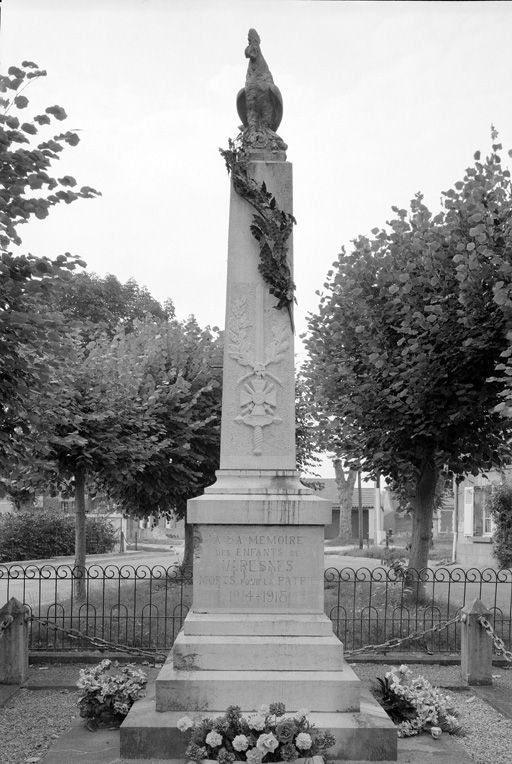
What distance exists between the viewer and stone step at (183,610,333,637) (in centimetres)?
613

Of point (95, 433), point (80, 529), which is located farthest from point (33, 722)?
point (95, 433)

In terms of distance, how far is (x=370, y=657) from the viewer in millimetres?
9805

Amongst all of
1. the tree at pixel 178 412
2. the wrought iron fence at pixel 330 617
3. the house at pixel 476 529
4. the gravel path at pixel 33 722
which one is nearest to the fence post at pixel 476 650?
the wrought iron fence at pixel 330 617

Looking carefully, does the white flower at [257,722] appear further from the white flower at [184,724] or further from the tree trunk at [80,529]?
the tree trunk at [80,529]

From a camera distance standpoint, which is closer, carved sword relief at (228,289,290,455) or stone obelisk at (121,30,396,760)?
stone obelisk at (121,30,396,760)

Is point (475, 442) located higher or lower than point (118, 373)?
lower

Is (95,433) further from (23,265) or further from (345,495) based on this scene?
(345,495)

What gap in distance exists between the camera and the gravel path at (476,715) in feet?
20.7

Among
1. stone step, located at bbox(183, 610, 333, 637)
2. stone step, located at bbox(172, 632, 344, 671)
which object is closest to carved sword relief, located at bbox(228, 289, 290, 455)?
stone step, located at bbox(183, 610, 333, 637)

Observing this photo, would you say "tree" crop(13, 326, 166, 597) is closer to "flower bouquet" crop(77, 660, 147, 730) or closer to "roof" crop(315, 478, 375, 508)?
"flower bouquet" crop(77, 660, 147, 730)

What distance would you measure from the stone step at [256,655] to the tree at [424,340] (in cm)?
455

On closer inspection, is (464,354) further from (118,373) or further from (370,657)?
(118,373)

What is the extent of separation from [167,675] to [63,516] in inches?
1025

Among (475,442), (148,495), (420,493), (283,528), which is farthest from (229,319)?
(148,495)
